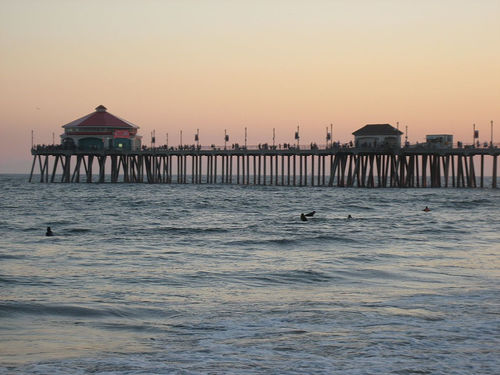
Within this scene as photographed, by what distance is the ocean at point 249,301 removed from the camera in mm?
11672

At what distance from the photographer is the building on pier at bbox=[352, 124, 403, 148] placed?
268ft

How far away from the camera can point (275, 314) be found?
15.2 metres

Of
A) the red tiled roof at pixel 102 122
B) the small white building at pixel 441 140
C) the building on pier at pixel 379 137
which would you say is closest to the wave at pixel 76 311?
the building on pier at pixel 379 137

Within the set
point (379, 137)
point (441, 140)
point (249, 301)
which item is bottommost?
point (249, 301)

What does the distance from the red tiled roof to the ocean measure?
6535cm

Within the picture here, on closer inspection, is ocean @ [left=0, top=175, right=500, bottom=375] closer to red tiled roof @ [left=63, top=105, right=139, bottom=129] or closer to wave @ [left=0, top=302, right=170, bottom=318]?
wave @ [left=0, top=302, right=170, bottom=318]

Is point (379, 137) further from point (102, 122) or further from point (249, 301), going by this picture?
point (249, 301)

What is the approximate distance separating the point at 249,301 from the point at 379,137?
68089 millimetres

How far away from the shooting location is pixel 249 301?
1675 centimetres

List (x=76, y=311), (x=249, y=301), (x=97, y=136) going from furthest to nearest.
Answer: (x=97, y=136), (x=249, y=301), (x=76, y=311)

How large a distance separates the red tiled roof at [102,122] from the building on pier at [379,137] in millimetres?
35366

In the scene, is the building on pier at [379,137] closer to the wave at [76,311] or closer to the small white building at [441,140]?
the small white building at [441,140]

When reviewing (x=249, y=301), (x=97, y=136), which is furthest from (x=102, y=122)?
(x=249, y=301)

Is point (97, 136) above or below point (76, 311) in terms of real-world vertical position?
above
